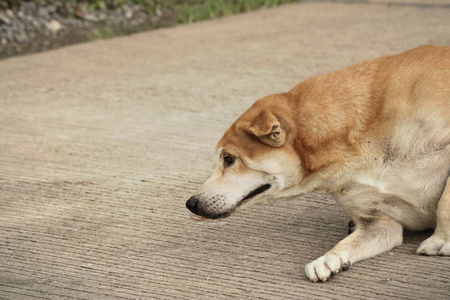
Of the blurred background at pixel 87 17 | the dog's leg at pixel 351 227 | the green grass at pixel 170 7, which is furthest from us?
the green grass at pixel 170 7

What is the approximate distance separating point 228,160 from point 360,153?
0.60 meters

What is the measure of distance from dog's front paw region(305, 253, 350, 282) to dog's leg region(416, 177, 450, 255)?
14.7 inches

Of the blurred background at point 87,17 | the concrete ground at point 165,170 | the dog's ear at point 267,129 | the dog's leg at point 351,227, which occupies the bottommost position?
the blurred background at point 87,17

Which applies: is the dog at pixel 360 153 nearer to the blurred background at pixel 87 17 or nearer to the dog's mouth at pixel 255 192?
the dog's mouth at pixel 255 192

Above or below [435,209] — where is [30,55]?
below

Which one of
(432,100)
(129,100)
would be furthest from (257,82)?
(432,100)

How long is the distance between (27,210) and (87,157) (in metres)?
0.84

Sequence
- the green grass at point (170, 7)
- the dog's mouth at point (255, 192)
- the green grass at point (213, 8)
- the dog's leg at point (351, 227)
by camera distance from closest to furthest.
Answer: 1. the dog's mouth at point (255, 192)
2. the dog's leg at point (351, 227)
3. the green grass at point (170, 7)
4. the green grass at point (213, 8)

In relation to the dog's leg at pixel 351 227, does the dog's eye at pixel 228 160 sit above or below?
A: above

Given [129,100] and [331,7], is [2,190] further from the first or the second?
[331,7]

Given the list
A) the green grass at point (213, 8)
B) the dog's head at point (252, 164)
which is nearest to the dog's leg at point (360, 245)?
the dog's head at point (252, 164)

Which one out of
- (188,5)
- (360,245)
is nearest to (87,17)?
(188,5)

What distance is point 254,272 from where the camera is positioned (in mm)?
3256

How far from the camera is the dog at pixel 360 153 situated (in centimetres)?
326
